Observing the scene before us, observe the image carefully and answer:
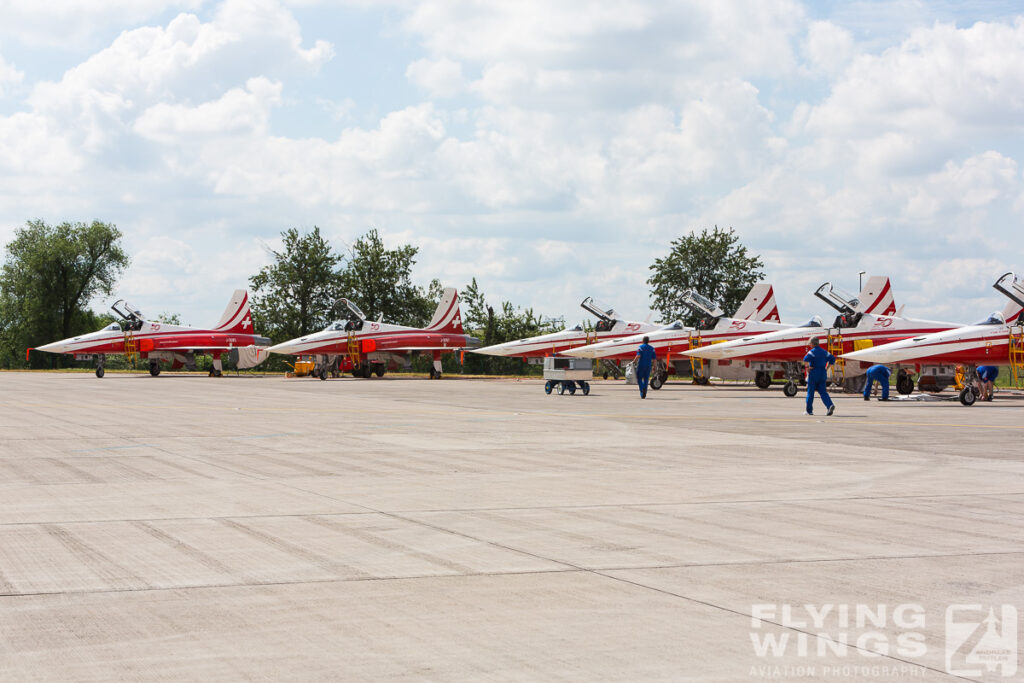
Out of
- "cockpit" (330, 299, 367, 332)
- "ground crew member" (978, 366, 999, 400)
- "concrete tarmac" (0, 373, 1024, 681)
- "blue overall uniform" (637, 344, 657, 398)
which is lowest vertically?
"concrete tarmac" (0, 373, 1024, 681)

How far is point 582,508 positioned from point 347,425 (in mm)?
10329

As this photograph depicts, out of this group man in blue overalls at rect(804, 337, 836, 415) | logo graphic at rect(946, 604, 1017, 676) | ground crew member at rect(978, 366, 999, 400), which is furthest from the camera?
ground crew member at rect(978, 366, 999, 400)

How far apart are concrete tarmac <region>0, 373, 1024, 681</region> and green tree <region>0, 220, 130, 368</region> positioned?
73365 millimetres

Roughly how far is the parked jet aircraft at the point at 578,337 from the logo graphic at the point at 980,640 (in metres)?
43.1

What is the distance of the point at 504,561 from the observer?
22.1 ft

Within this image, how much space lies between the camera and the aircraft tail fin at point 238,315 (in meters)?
57.3

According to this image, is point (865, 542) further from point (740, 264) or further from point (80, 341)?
point (740, 264)

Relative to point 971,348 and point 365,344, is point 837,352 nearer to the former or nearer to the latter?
point 971,348

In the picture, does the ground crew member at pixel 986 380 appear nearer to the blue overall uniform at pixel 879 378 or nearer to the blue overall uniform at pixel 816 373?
the blue overall uniform at pixel 879 378

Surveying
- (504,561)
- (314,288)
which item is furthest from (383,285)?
(504,561)

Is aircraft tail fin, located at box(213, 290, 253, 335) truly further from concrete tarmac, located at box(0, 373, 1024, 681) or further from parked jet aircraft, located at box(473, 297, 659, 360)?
concrete tarmac, located at box(0, 373, 1024, 681)

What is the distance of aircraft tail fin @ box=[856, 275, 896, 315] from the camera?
145 ft

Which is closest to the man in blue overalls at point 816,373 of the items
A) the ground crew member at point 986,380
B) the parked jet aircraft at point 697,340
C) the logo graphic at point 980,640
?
the ground crew member at point 986,380

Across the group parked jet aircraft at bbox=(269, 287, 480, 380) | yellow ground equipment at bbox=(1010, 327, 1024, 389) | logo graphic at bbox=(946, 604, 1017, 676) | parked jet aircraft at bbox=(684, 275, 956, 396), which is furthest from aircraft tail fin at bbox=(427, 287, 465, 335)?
logo graphic at bbox=(946, 604, 1017, 676)
